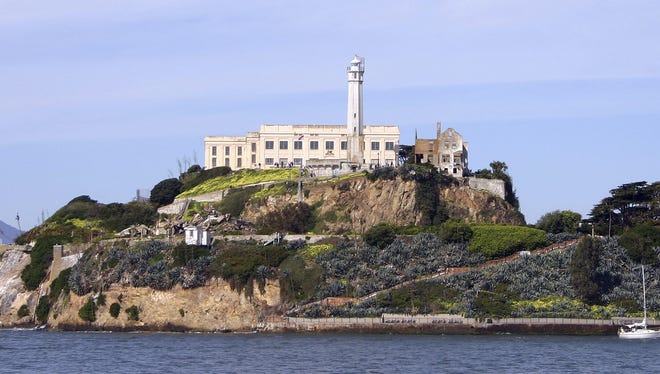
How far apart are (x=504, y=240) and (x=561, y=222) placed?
38.9 ft

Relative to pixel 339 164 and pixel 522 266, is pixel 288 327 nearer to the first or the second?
pixel 522 266

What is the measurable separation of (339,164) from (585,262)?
109 ft

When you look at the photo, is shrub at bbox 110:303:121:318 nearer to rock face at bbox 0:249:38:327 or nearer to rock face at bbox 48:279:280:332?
rock face at bbox 48:279:280:332

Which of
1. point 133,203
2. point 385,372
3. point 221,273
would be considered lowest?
point 385,372

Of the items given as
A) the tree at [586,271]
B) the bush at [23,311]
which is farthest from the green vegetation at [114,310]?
the tree at [586,271]

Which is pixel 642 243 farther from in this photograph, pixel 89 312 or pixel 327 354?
pixel 89 312

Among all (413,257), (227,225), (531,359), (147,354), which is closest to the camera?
(531,359)

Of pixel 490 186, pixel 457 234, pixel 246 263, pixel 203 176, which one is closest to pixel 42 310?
pixel 246 263

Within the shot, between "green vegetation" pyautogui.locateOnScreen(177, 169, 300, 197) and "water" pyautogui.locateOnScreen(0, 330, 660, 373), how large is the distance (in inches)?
1127

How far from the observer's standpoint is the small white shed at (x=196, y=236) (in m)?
107

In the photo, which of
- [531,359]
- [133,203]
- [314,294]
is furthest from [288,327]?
[133,203]

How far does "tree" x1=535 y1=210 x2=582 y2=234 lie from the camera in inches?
4447

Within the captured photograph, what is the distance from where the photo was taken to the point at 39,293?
4515 inches

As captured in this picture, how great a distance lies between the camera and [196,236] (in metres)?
107
